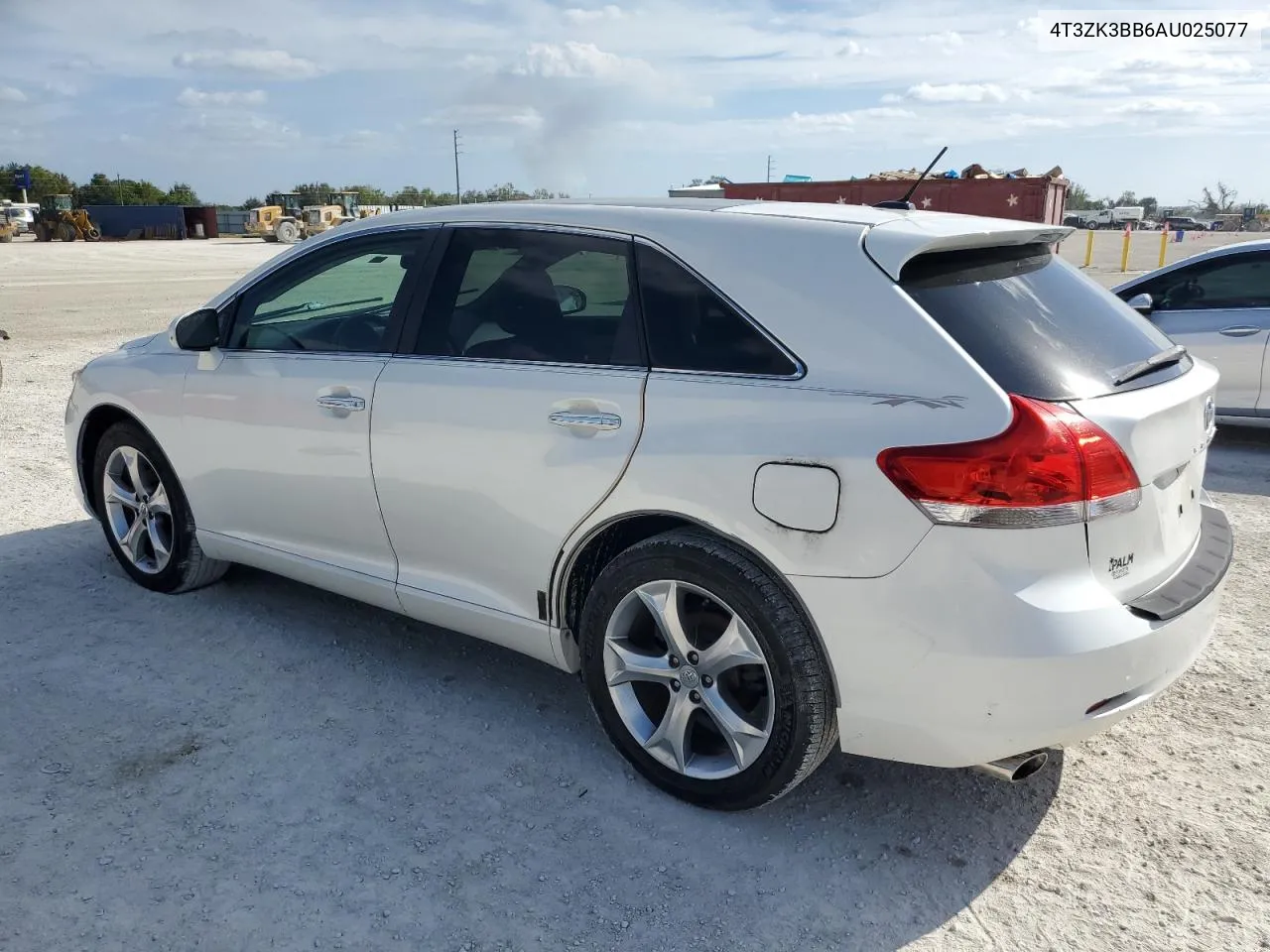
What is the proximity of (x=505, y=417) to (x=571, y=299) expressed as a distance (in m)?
0.44

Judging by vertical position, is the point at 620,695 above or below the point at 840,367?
below

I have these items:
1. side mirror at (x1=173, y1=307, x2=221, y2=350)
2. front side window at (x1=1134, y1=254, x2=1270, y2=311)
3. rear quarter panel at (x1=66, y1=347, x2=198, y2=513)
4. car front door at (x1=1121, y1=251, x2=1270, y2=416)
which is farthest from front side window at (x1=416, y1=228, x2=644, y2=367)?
front side window at (x1=1134, y1=254, x2=1270, y2=311)

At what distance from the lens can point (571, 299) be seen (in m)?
3.30

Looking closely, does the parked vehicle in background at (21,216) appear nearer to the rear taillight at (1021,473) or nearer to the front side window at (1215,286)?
the front side window at (1215,286)

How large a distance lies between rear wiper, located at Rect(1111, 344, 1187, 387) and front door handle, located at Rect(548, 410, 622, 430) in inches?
53.1

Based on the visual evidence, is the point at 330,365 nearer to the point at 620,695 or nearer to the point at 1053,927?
the point at 620,695

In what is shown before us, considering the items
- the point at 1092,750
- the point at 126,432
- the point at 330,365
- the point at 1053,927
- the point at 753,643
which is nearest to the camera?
the point at 1053,927

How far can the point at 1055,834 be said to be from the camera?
2928mm

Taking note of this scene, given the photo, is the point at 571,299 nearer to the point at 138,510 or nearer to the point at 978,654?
the point at 978,654

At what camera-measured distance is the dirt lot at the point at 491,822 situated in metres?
2.56

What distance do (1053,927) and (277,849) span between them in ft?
6.71

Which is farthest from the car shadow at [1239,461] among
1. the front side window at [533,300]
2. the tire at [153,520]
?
the tire at [153,520]

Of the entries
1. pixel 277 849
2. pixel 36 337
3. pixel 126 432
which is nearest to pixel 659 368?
pixel 277 849

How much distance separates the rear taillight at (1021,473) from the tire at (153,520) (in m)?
3.26
